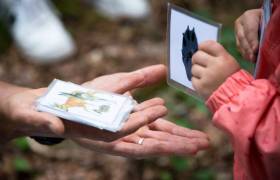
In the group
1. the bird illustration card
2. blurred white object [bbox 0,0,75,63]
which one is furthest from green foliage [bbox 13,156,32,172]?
the bird illustration card

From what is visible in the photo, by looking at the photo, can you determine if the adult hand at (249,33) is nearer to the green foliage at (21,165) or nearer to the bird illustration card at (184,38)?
the bird illustration card at (184,38)

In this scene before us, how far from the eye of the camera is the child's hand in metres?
1.15

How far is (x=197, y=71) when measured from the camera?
118 centimetres

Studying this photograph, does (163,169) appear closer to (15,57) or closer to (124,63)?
(124,63)

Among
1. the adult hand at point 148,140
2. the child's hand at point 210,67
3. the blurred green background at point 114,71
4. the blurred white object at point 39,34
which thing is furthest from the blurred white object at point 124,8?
the child's hand at point 210,67

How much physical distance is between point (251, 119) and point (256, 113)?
0.05 feet

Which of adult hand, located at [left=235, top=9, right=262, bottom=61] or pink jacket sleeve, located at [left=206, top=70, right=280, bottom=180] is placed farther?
adult hand, located at [left=235, top=9, right=262, bottom=61]

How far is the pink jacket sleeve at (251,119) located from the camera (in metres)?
1.07

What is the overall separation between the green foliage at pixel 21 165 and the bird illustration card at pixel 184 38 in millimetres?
937

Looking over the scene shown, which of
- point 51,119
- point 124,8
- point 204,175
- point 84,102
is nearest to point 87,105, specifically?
point 84,102

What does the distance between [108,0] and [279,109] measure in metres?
1.95

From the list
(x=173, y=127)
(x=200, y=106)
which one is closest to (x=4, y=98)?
(x=173, y=127)

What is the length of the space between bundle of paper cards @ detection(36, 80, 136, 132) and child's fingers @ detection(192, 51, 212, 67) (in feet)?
0.81

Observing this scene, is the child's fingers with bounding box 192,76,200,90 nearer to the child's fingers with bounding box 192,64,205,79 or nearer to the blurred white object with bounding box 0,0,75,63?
the child's fingers with bounding box 192,64,205,79
